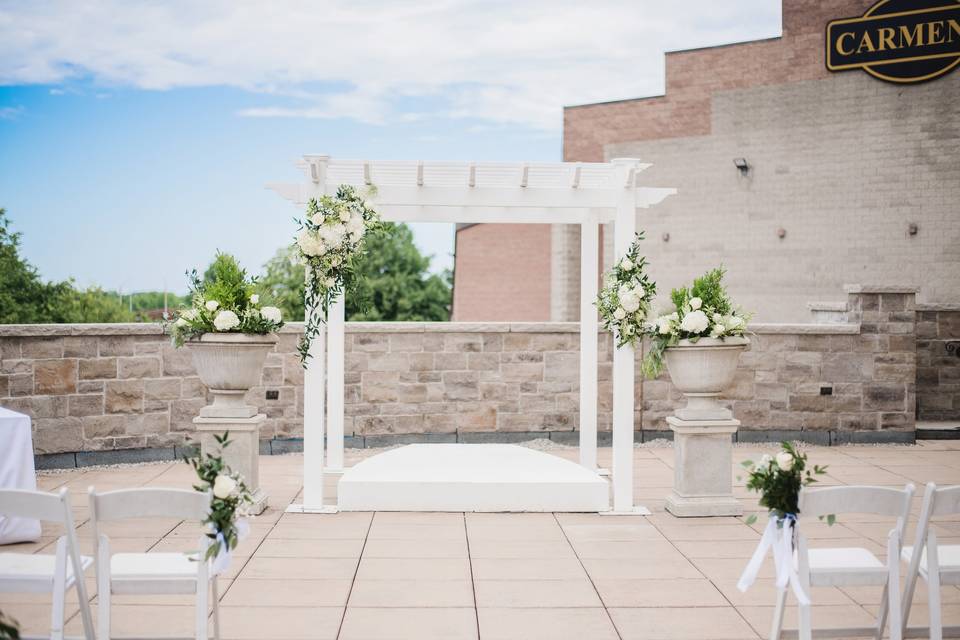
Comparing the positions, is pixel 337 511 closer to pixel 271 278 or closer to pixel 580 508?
pixel 580 508

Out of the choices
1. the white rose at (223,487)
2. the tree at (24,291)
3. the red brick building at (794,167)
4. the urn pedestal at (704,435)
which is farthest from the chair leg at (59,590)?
the tree at (24,291)

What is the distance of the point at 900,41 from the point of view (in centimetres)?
1769

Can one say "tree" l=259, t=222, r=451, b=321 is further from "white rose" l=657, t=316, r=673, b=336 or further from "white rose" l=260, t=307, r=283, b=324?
"white rose" l=657, t=316, r=673, b=336

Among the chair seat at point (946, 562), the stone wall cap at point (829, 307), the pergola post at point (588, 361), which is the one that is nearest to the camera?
the chair seat at point (946, 562)

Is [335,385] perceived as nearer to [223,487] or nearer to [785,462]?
[223,487]

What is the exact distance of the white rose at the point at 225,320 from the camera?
21.3ft

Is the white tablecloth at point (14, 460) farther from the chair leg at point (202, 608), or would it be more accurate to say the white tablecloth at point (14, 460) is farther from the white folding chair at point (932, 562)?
the white folding chair at point (932, 562)

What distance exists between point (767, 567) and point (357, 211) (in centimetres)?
377

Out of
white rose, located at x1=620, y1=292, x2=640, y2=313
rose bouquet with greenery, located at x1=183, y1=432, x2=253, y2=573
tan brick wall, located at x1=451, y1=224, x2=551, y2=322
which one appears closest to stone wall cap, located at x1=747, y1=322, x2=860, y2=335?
white rose, located at x1=620, y1=292, x2=640, y2=313

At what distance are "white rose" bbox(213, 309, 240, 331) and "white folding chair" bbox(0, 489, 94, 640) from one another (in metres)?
2.92

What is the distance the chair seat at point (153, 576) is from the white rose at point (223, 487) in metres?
0.29

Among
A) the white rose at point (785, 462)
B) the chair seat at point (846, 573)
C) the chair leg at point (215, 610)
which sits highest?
the white rose at point (785, 462)

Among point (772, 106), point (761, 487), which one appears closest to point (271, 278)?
point (772, 106)

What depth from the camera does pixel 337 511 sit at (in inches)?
271
